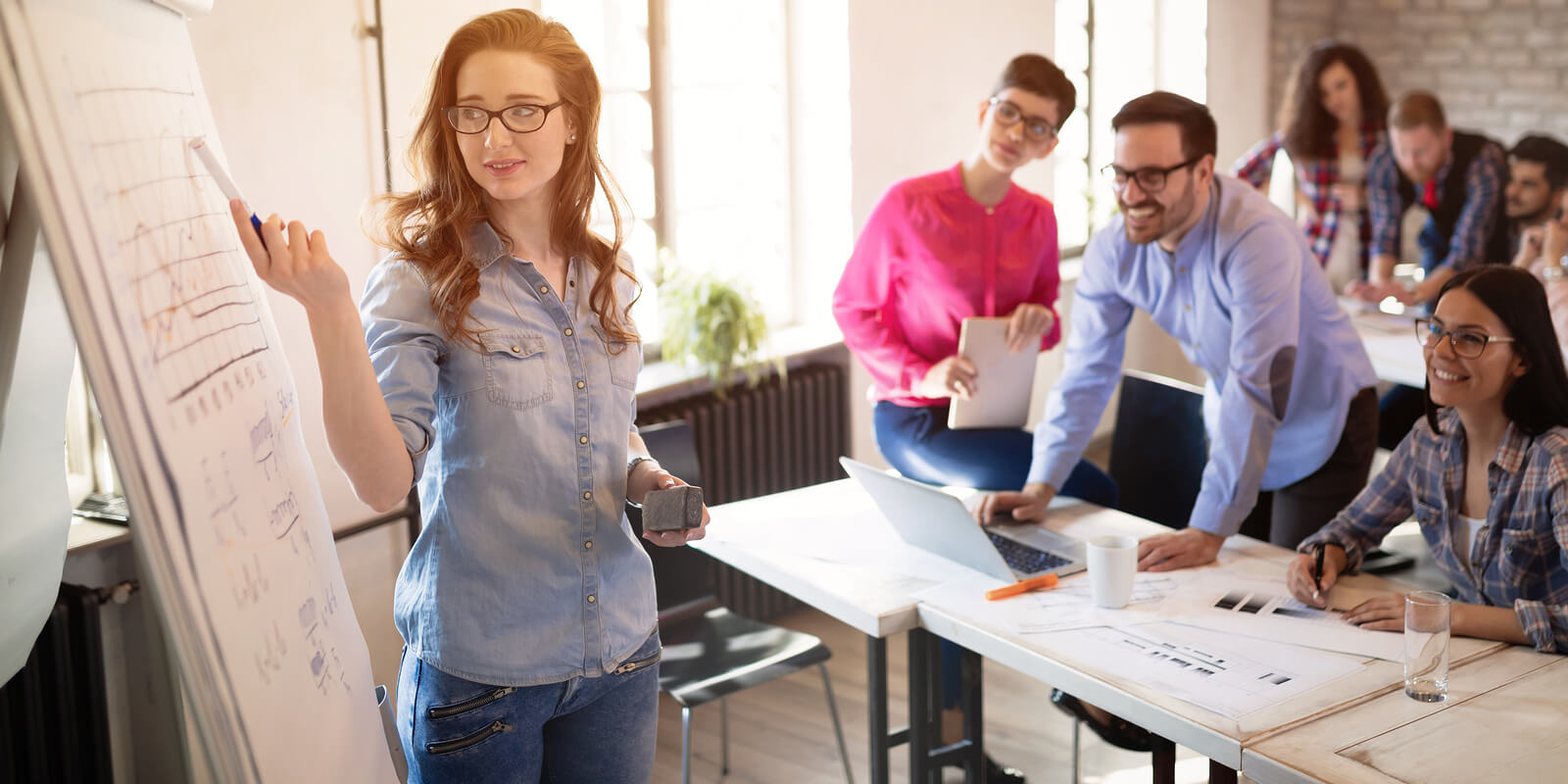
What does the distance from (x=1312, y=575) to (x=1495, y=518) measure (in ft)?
0.94

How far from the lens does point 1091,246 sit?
9.23ft

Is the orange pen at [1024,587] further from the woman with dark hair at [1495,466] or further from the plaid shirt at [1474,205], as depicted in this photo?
the plaid shirt at [1474,205]

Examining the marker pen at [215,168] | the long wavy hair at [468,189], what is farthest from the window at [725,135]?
the marker pen at [215,168]

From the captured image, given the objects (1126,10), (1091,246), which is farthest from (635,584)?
(1126,10)

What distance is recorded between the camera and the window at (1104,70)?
6184mm

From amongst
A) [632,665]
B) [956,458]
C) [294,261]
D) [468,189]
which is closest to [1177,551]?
[956,458]

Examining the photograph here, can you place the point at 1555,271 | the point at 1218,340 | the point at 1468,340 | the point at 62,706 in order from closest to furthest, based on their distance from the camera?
the point at 1468,340, the point at 62,706, the point at 1218,340, the point at 1555,271

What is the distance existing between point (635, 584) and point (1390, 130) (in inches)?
166

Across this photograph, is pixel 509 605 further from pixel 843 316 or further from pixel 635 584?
pixel 843 316

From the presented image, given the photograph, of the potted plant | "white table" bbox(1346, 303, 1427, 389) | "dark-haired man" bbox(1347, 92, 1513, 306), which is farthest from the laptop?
"dark-haired man" bbox(1347, 92, 1513, 306)

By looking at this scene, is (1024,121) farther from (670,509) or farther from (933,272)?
(670,509)

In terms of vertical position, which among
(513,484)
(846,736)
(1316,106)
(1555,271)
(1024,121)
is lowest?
(846,736)

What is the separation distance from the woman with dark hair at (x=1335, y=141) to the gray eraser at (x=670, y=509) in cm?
408

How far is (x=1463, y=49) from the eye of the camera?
714cm
